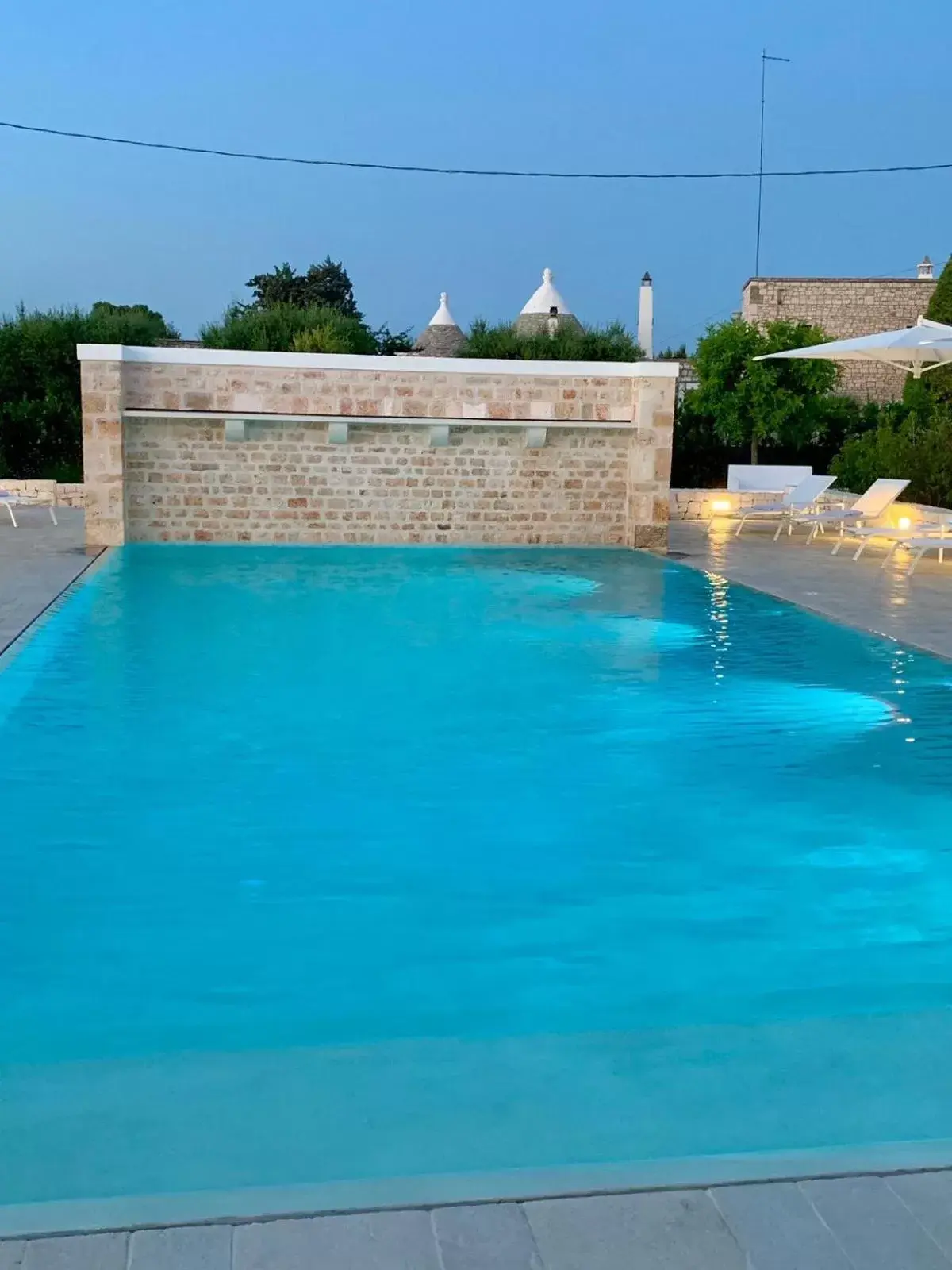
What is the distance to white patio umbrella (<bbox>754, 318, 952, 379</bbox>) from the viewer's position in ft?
43.5

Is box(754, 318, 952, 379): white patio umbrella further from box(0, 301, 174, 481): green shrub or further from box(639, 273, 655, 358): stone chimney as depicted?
box(639, 273, 655, 358): stone chimney

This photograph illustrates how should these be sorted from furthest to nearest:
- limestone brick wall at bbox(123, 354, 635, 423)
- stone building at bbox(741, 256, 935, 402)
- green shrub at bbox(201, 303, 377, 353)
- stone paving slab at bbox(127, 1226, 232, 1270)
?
stone building at bbox(741, 256, 935, 402), green shrub at bbox(201, 303, 377, 353), limestone brick wall at bbox(123, 354, 635, 423), stone paving slab at bbox(127, 1226, 232, 1270)

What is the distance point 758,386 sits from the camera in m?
21.3

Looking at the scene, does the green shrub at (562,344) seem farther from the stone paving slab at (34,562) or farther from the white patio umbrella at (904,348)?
the stone paving slab at (34,562)

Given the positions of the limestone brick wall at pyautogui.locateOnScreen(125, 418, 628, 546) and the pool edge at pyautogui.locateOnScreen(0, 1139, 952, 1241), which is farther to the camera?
the limestone brick wall at pyautogui.locateOnScreen(125, 418, 628, 546)

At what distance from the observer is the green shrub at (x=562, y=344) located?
24.7 metres

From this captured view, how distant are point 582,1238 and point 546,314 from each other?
2707 cm

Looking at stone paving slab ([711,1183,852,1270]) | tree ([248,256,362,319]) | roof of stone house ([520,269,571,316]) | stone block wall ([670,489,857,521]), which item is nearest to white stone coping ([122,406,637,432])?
stone block wall ([670,489,857,521])

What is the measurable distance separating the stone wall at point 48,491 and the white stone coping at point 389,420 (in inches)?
166

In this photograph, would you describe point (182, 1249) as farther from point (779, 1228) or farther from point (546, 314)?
point (546, 314)

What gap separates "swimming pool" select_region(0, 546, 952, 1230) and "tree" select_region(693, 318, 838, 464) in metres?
13.3

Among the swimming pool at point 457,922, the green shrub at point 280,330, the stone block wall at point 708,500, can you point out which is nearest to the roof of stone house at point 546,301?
the green shrub at point 280,330

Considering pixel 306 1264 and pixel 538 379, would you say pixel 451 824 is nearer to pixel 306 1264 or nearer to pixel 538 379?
pixel 306 1264

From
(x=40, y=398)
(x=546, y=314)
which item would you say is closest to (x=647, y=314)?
(x=546, y=314)
